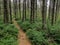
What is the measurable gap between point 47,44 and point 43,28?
3116 millimetres

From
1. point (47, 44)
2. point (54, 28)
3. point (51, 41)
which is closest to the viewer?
point (47, 44)

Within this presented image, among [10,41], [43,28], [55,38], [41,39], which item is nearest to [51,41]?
[55,38]

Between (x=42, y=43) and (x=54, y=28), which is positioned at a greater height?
(x=54, y=28)

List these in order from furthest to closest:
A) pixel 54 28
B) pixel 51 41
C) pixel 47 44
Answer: pixel 54 28 → pixel 51 41 → pixel 47 44

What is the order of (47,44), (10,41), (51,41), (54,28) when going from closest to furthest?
(10,41), (47,44), (51,41), (54,28)

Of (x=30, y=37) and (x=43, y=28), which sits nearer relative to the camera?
(x=30, y=37)

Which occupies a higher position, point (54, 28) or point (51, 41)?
point (54, 28)

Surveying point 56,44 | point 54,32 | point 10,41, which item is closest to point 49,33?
point 54,32

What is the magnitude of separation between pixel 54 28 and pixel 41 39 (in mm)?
2444

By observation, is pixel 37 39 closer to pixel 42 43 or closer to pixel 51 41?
pixel 42 43

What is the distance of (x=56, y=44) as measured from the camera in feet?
39.0

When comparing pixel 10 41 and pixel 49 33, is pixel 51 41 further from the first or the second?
pixel 10 41

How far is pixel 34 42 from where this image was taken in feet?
38.6

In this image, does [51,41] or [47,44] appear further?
[51,41]
